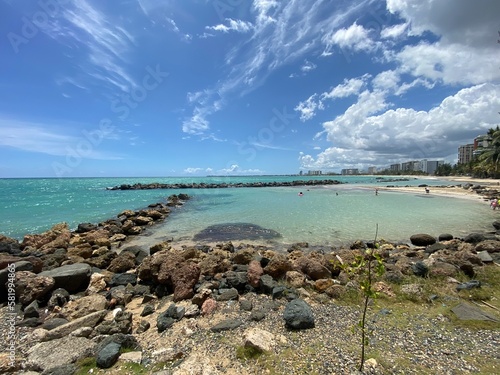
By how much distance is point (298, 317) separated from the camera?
4.70 metres

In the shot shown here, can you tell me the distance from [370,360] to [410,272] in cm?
499

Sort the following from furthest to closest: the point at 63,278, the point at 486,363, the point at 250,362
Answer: the point at 63,278
the point at 250,362
the point at 486,363

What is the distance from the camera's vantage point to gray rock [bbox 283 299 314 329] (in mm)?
4633

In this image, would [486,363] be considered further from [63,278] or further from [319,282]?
[63,278]

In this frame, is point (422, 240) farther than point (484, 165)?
No

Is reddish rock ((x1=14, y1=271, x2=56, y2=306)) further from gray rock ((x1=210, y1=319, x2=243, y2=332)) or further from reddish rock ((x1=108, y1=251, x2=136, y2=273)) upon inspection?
gray rock ((x1=210, y1=319, x2=243, y2=332))

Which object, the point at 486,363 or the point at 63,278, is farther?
the point at 63,278

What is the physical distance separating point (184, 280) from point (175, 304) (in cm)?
71

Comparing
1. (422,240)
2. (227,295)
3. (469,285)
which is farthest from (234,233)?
(469,285)

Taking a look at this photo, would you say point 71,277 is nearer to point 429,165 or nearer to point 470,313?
point 470,313

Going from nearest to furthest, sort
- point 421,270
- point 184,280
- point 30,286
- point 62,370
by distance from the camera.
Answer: point 62,370 < point 30,286 < point 184,280 < point 421,270

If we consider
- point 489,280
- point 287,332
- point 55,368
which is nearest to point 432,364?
point 287,332

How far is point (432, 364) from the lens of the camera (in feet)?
11.6

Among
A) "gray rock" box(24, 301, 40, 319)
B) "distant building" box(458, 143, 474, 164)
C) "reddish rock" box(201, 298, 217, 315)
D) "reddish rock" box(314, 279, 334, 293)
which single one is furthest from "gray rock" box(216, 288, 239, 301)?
"distant building" box(458, 143, 474, 164)
